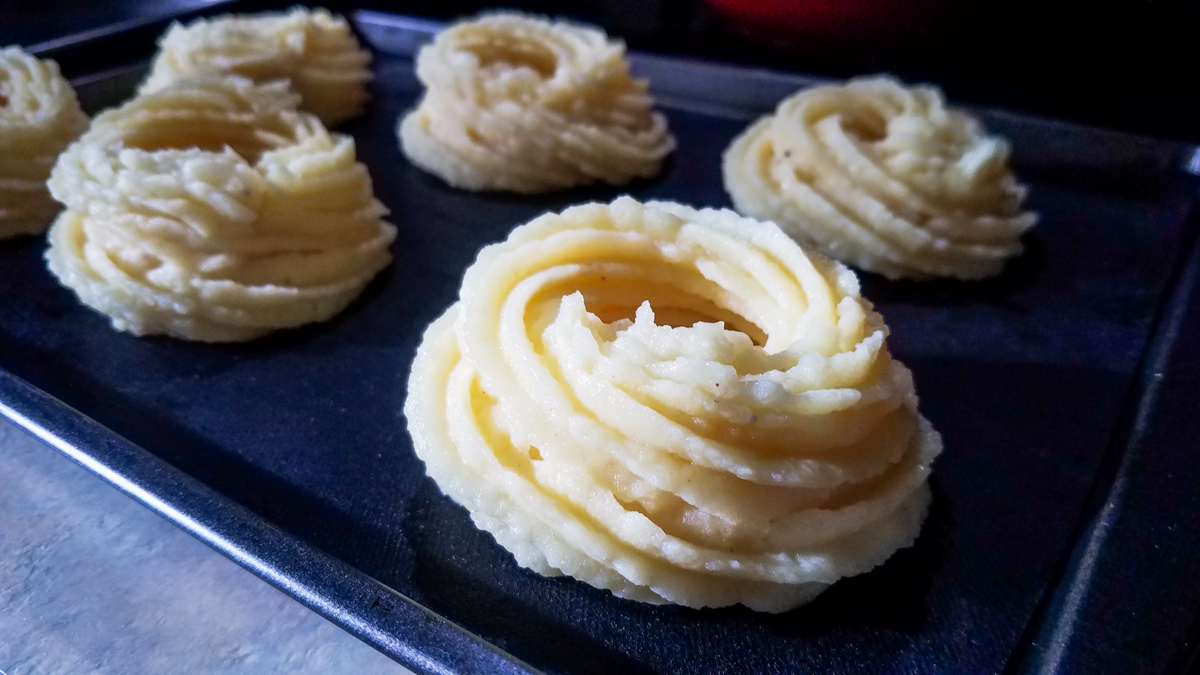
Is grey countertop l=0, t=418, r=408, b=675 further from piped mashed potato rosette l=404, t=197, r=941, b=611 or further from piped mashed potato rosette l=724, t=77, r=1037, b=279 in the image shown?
piped mashed potato rosette l=724, t=77, r=1037, b=279

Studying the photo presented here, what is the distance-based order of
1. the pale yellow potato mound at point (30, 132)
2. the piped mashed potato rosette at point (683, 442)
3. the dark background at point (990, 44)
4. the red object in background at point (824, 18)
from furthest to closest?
the red object in background at point (824, 18) < the dark background at point (990, 44) < the pale yellow potato mound at point (30, 132) < the piped mashed potato rosette at point (683, 442)

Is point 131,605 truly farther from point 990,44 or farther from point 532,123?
point 990,44

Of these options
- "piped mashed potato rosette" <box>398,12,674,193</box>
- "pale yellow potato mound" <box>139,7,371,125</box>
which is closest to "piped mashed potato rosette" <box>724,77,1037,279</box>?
"piped mashed potato rosette" <box>398,12,674,193</box>

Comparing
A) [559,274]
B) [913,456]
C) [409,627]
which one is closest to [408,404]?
[559,274]

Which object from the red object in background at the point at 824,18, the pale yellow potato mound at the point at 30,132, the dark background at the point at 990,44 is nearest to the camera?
the pale yellow potato mound at the point at 30,132

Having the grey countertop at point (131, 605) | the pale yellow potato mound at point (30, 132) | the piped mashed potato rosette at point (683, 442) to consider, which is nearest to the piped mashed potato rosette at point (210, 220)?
the pale yellow potato mound at point (30, 132)

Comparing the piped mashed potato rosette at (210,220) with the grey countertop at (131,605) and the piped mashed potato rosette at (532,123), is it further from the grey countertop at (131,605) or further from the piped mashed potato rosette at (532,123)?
the grey countertop at (131,605)
